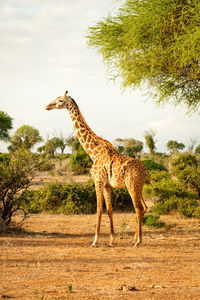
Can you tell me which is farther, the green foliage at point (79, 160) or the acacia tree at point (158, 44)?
the green foliage at point (79, 160)

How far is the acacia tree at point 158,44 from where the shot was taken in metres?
12.6

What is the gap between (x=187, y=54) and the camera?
39.4 ft

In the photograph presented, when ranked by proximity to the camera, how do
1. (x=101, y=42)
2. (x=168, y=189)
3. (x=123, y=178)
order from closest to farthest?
(x=123, y=178), (x=101, y=42), (x=168, y=189)

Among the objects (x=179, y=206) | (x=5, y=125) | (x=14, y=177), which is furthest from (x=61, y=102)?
(x=5, y=125)

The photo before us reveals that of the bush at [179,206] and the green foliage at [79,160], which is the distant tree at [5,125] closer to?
the green foliage at [79,160]

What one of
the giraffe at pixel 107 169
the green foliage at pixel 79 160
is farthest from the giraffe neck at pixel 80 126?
the green foliage at pixel 79 160

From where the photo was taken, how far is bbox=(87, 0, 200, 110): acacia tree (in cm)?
1264

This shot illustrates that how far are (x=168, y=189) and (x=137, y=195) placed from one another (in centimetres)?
656

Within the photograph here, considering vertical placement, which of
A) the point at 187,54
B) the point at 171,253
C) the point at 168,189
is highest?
the point at 187,54

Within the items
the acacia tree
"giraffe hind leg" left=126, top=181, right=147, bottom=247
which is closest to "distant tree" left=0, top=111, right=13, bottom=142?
the acacia tree

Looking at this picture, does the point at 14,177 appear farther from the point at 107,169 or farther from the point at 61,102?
the point at 107,169

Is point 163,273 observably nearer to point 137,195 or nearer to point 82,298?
point 82,298

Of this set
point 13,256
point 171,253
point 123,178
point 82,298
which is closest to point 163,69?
point 123,178

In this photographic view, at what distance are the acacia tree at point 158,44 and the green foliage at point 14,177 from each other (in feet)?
15.0
